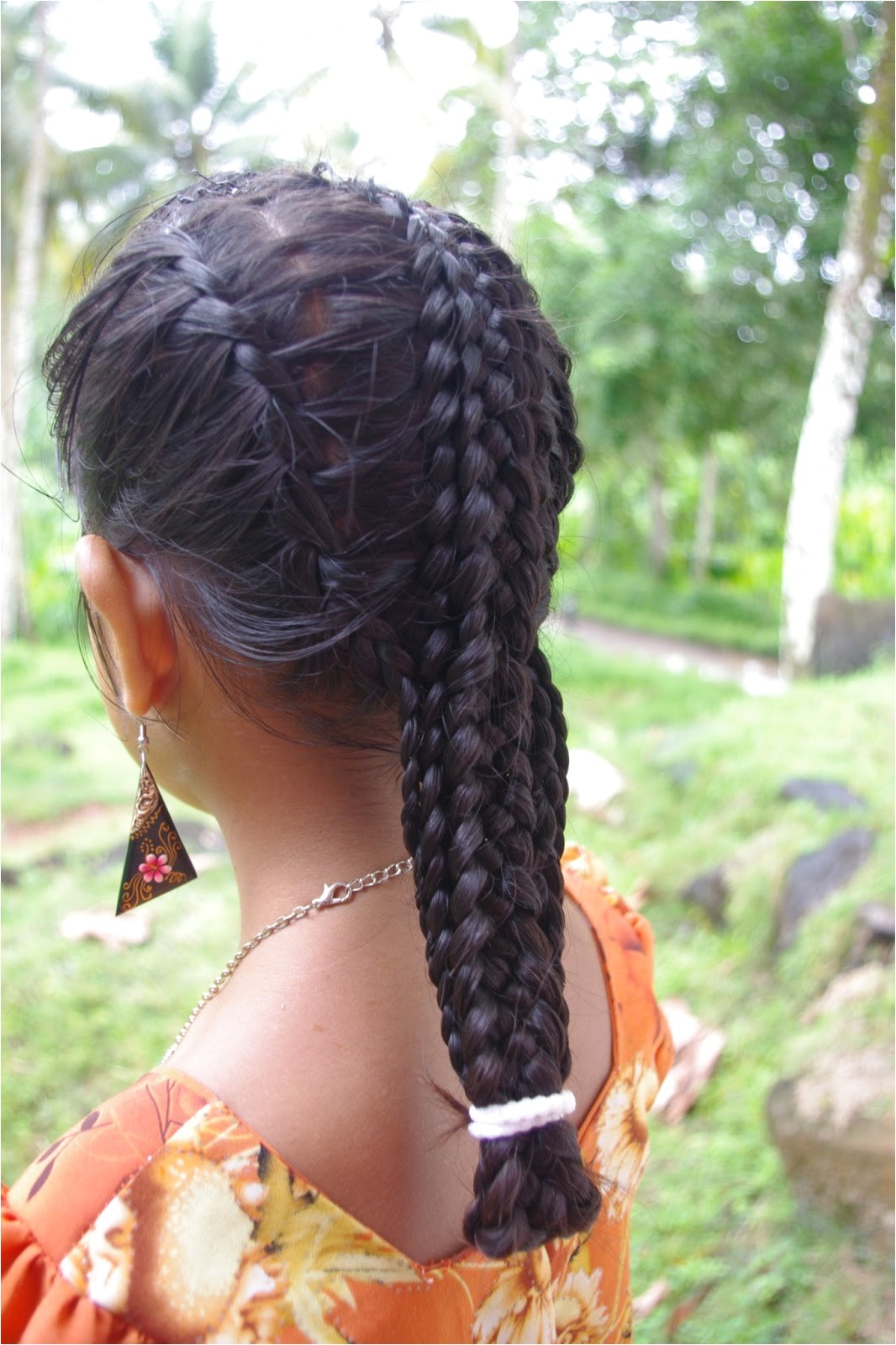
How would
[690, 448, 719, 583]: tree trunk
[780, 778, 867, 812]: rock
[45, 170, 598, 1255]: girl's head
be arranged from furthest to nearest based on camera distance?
[690, 448, 719, 583]: tree trunk, [780, 778, 867, 812]: rock, [45, 170, 598, 1255]: girl's head

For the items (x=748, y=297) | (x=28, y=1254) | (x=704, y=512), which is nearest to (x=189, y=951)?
(x=28, y=1254)

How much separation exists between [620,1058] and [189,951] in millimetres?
2699

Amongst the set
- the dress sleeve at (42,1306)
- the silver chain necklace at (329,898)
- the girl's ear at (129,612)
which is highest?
the girl's ear at (129,612)

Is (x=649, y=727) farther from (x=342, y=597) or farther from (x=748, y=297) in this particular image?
(x=342, y=597)

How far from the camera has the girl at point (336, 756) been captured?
787mm

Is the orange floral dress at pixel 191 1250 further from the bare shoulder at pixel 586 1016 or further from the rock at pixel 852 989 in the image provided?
the rock at pixel 852 989

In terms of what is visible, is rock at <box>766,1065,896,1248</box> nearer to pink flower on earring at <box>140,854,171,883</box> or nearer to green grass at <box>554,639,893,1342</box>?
green grass at <box>554,639,893,1342</box>

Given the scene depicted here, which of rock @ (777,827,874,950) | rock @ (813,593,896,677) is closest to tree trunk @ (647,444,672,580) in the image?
rock @ (813,593,896,677)

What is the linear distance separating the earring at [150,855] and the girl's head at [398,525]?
303mm

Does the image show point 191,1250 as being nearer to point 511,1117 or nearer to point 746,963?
point 511,1117

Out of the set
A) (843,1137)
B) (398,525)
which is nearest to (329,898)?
(398,525)

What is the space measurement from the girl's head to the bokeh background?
10.6 inches

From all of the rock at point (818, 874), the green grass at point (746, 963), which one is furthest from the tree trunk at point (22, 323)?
the rock at point (818, 874)

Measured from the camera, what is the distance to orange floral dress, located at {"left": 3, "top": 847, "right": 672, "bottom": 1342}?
0.75 metres
